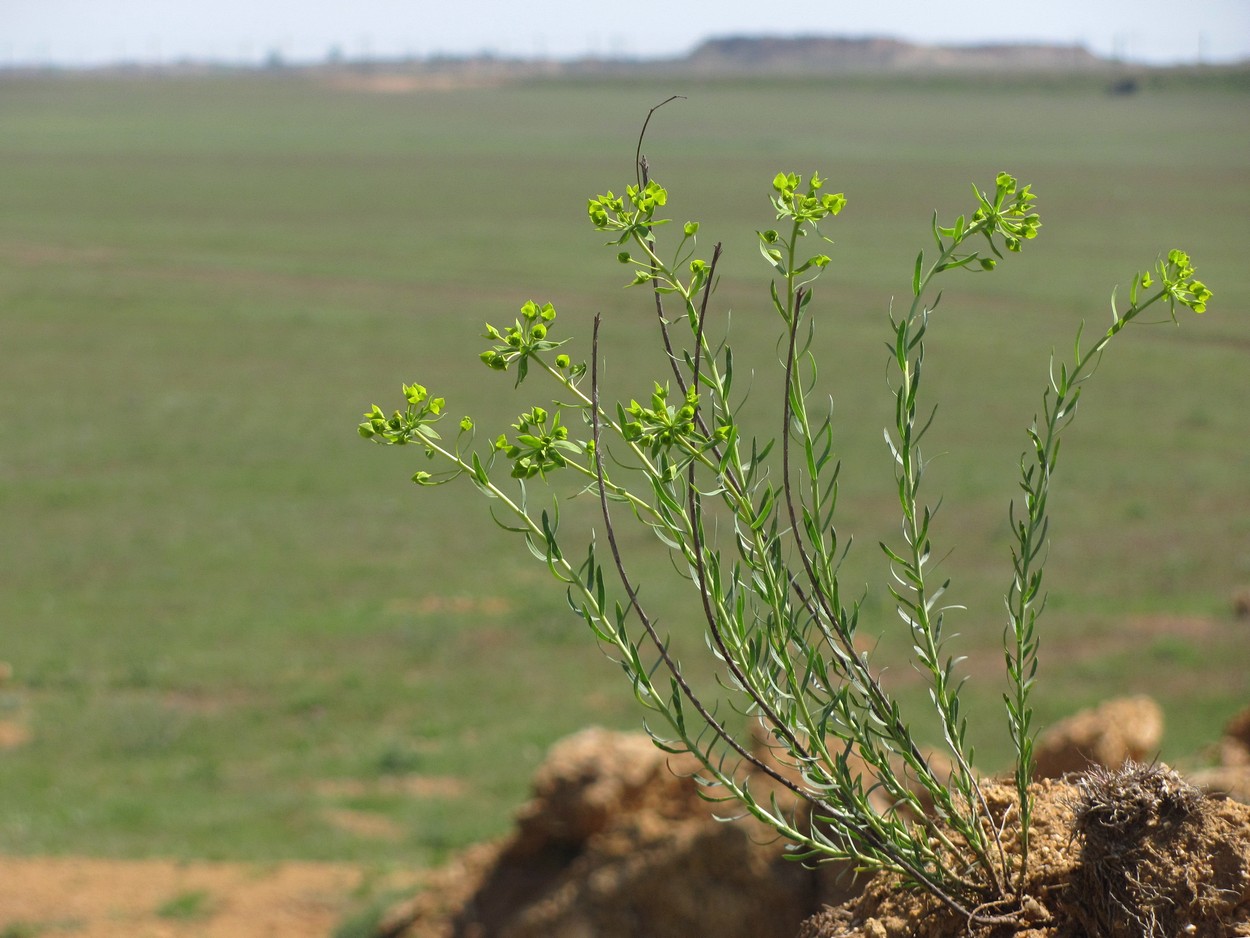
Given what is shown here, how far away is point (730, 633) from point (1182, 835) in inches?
26.7

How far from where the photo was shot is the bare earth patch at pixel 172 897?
21.0 feet

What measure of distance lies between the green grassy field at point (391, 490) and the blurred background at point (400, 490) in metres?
0.06

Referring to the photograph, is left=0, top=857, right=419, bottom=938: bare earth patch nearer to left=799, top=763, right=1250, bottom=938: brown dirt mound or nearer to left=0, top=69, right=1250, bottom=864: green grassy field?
left=0, top=69, right=1250, bottom=864: green grassy field

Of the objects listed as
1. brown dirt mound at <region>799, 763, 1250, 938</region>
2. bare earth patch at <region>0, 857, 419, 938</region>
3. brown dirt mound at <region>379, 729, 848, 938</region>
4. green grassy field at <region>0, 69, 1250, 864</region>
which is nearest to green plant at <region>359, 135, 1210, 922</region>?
brown dirt mound at <region>799, 763, 1250, 938</region>

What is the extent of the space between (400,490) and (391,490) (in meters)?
0.15

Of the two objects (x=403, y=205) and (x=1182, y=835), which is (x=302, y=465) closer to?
(x=1182, y=835)

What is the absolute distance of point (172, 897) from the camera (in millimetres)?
6781

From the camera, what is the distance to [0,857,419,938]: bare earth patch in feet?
21.0

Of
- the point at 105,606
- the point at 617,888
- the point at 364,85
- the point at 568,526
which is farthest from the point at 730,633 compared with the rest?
the point at 364,85

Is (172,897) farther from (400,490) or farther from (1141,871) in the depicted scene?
(400,490)

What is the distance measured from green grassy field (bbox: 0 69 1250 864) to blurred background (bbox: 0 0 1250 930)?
0.06 m

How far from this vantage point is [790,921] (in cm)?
405

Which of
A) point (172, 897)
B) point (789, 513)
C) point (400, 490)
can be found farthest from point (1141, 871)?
point (400, 490)

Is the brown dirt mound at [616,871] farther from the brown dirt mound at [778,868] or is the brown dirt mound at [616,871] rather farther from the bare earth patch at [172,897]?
the bare earth patch at [172,897]
